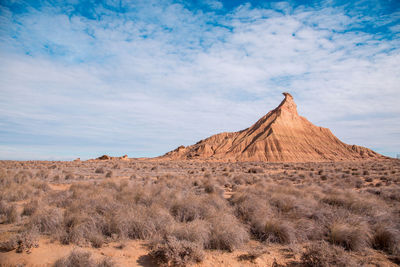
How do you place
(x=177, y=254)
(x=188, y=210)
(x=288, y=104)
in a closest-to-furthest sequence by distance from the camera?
(x=177, y=254)
(x=188, y=210)
(x=288, y=104)

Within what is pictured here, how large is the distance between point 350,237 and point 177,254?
163 inches

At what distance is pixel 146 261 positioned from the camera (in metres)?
4.69

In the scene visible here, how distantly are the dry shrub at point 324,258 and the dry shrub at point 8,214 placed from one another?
8071 millimetres

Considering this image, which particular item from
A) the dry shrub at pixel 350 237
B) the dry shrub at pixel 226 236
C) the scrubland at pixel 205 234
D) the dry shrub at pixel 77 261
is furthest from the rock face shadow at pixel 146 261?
the dry shrub at pixel 350 237

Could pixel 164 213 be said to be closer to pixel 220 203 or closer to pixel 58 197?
pixel 220 203

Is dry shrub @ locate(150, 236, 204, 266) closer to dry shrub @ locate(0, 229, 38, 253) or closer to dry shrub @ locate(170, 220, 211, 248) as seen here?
dry shrub @ locate(170, 220, 211, 248)

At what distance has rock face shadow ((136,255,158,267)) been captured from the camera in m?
4.57

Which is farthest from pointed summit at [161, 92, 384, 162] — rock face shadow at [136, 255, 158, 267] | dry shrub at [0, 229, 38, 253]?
dry shrub at [0, 229, 38, 253]

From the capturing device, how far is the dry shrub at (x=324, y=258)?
407 cm

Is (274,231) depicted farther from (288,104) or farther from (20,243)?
(288,104)

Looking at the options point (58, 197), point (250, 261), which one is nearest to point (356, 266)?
point (250, 261)

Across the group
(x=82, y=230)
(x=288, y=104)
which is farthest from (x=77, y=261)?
(x=288, y=104)

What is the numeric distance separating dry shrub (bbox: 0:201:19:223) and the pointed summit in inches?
2269

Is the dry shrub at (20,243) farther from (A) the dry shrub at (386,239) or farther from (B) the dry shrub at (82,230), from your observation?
(A) the dry shrub at (386,239)
